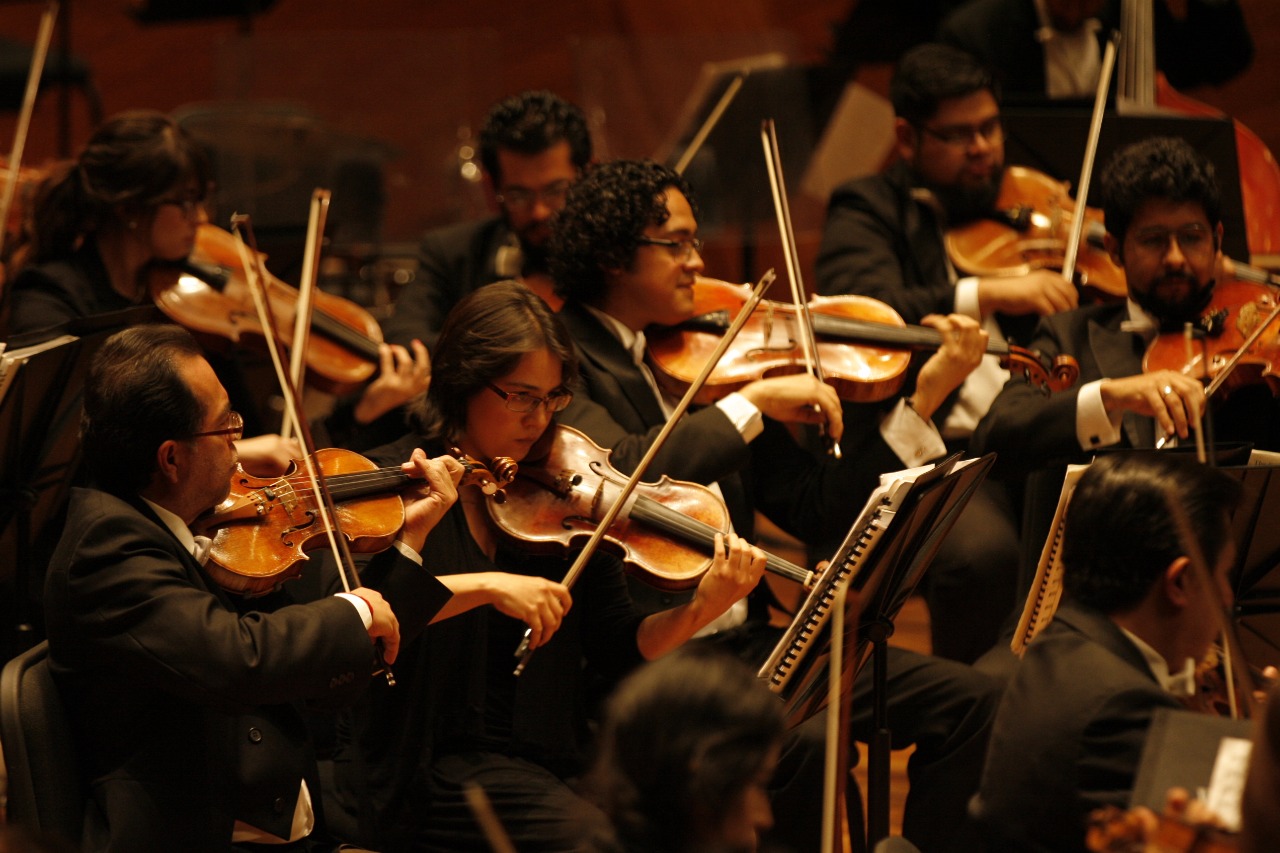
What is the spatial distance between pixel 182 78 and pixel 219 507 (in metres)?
A: 4.97

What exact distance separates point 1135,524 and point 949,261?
168 cm

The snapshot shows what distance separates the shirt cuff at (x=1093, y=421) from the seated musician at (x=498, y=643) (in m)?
0.75

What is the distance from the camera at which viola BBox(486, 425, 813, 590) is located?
2160 millimetres

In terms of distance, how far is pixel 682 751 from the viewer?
1.20 metres

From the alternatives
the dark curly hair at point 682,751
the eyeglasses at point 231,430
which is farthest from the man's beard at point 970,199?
the dark curly hair at point 682,751

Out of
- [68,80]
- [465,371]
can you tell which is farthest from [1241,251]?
[68,80]

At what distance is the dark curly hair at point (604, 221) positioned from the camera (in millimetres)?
2699

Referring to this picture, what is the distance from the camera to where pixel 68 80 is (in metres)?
5.04

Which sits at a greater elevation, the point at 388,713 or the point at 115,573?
the point at 115,573

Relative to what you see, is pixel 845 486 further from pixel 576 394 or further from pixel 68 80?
pixel 68 80

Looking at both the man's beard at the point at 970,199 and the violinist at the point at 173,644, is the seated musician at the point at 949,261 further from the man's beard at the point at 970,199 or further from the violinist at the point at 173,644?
the violinist at the point at 173,644

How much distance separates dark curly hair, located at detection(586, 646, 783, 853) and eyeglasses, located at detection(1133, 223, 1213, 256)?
1.77 m

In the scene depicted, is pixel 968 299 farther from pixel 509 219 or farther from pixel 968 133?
pixel 509 219

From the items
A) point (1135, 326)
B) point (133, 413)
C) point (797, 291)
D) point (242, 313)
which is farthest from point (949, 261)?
point (133, 413)
